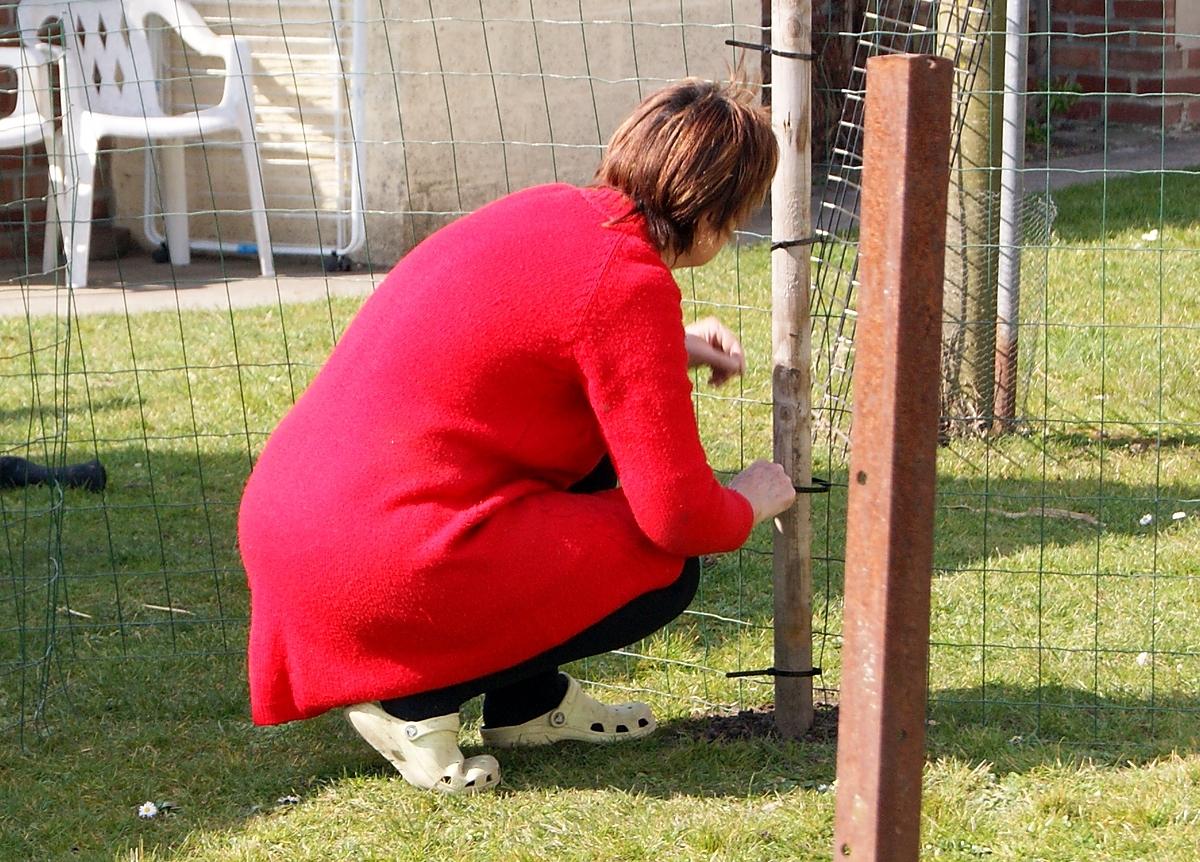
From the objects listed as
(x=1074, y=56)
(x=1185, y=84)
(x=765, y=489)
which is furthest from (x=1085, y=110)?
(x=765, y=489)

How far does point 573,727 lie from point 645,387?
890 mm

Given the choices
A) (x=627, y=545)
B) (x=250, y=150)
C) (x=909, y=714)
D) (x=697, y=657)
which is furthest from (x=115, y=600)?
(x=250, y=150)

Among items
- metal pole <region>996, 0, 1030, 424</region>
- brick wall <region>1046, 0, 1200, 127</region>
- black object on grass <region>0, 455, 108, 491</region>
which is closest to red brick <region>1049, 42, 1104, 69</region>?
brick wall <region>1046, 0, 1200, 127</region>

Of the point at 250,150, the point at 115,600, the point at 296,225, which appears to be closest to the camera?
the point at 115,600

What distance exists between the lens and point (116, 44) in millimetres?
8008

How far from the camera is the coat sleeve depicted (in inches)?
103

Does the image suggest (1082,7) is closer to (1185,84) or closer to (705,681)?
(1185,84)

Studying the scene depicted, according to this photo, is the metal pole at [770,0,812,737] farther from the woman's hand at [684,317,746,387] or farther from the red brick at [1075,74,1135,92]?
the red brick at [1075,74,1135,92]

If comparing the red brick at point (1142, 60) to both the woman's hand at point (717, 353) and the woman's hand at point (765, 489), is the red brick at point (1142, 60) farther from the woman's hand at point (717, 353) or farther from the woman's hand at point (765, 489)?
the woman's hand at point (765, 489)

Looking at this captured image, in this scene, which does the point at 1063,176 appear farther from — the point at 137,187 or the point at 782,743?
the point at 782,743

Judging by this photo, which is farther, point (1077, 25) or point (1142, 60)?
point (1077, 25)

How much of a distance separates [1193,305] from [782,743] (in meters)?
3.67

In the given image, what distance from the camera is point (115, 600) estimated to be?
4031 millimetres

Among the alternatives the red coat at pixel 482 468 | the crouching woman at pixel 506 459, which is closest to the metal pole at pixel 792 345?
the crouching woman at pixel 506 459
